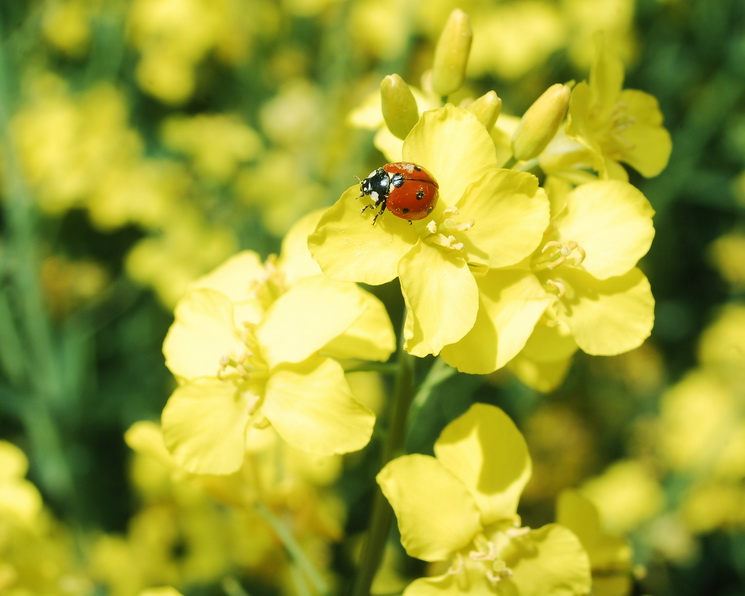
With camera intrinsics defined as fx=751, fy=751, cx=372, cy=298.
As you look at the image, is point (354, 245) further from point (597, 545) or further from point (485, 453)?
point (597, 545)

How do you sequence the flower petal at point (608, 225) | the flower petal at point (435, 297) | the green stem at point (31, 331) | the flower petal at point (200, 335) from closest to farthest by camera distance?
the flower petal at point (435, 297) → the flower petal at point (608, 225) → the flower petal at point (200, 335) → the green stem at point (31, 331)

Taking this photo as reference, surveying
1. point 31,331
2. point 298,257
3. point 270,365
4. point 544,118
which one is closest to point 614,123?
point 544,118

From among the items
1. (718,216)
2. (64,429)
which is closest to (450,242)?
(64,429)

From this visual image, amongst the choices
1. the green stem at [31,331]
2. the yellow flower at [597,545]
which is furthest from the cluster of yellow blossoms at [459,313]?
the green stem at [31,331]

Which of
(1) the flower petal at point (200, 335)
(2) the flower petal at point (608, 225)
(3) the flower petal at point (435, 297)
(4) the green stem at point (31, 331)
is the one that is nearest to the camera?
(3) the flower petal at point (435, 297)

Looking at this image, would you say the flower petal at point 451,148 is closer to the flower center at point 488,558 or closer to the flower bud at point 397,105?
the flower bud at point 397,105

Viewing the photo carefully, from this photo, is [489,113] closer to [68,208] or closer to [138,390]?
[138,390]

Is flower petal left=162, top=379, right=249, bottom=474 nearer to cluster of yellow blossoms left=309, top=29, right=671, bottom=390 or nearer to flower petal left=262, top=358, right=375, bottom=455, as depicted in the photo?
flower petal left=262, top=358, right=375, bottom=455
